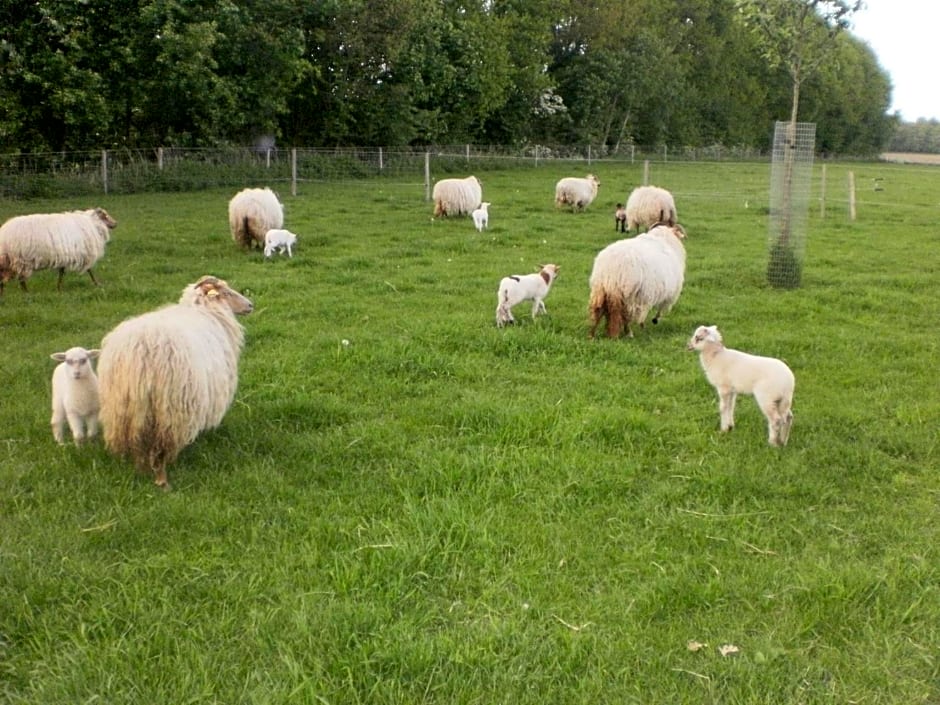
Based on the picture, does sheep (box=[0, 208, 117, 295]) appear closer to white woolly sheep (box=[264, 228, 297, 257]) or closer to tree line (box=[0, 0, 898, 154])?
white woolly sheep (box=[264, 228, 297, 257])

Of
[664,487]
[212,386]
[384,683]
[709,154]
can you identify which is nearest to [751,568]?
[664,487]

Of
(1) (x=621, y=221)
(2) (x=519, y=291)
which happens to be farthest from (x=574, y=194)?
(2) (x=519, y=291)

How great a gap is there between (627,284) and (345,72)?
86.8 ft

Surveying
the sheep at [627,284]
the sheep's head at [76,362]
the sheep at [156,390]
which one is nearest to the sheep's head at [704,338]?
the sheep at [627,284]

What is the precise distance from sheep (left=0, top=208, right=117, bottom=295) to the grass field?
1.84 m

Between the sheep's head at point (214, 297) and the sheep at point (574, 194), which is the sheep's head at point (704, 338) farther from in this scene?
the sheep at point (574, 194)

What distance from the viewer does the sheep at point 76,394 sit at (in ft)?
18.6

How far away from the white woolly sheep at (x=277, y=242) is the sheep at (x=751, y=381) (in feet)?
31.6

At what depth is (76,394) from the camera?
18.6 feet

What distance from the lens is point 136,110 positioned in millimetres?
25375

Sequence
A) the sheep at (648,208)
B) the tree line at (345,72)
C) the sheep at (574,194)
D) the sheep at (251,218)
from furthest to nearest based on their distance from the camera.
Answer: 1. the tree line at (345,72)
2. the sheep at (574,194)
3. the sheep at (648,208)
4. the sheep at (251,218)

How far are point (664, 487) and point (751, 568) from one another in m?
1.04

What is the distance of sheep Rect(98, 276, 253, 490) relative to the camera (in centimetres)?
522

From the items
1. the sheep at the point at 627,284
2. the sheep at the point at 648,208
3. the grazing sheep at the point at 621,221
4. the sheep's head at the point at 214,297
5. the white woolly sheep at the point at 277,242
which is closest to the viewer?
the sheep's head at the point at 214,297
